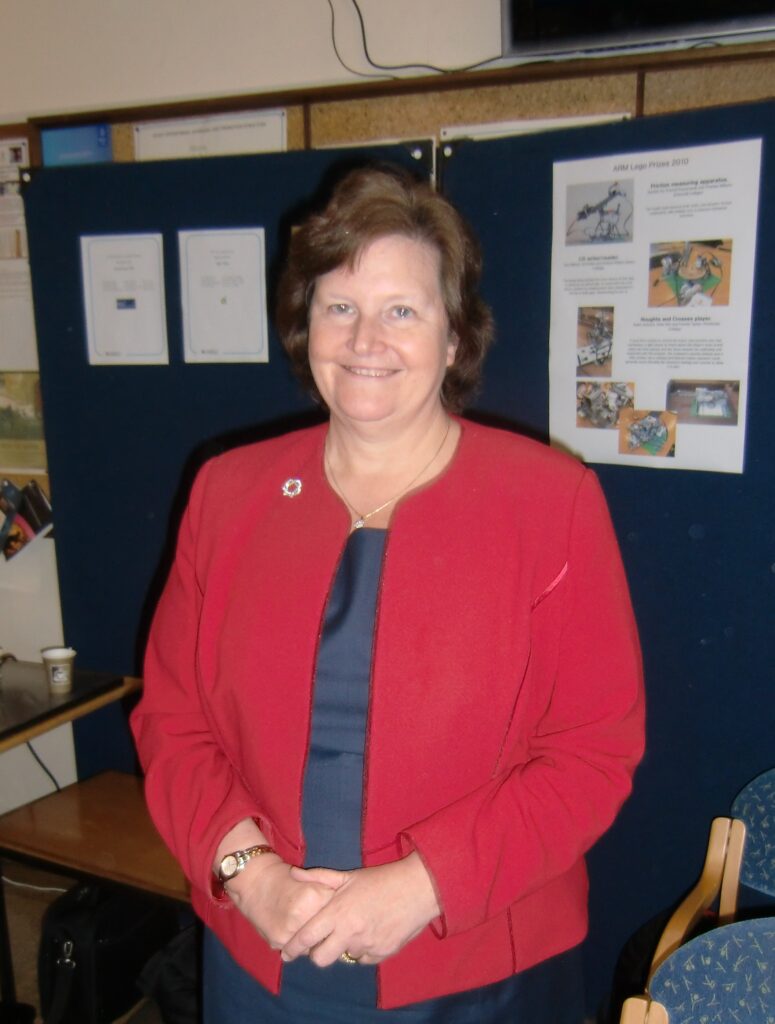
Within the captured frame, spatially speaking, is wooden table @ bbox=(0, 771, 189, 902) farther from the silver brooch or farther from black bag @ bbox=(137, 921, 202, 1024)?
the silver brooch

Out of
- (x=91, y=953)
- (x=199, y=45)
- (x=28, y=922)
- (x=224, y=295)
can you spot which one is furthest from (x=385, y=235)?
(x=28, y=922)

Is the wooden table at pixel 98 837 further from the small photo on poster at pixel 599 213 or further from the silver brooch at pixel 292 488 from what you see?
the small photo on poster at pixel 599 213

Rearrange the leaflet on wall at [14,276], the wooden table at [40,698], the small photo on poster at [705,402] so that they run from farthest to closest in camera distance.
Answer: the leaflet on wall at [14,276] → the wooden table at [40,698] → the small photo on poster at [705,402]

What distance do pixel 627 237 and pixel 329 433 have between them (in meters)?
0.75

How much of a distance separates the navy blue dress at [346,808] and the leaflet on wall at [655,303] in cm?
76

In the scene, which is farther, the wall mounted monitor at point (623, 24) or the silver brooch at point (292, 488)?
the wall mounted monitor at point (623, 24)

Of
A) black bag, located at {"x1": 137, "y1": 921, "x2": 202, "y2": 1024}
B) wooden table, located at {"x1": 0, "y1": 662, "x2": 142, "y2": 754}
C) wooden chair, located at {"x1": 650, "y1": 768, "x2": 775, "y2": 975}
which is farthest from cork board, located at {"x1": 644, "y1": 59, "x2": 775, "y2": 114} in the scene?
black bag, located at {"x1": 137, "y1": 921, "x2": 202, "y2": 1024}

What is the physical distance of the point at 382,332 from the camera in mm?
1057

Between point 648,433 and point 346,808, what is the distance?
946 mm

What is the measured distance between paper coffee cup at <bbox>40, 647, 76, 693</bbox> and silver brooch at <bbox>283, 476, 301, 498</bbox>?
3.76 feet

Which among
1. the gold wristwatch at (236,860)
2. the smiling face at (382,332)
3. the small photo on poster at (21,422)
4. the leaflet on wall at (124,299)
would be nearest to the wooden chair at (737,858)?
the gold wristwatch at (236,860)

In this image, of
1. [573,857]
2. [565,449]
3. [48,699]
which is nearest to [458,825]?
[573,857]

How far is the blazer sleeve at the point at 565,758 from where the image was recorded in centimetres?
97

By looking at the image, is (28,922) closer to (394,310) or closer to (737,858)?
(737,858)
